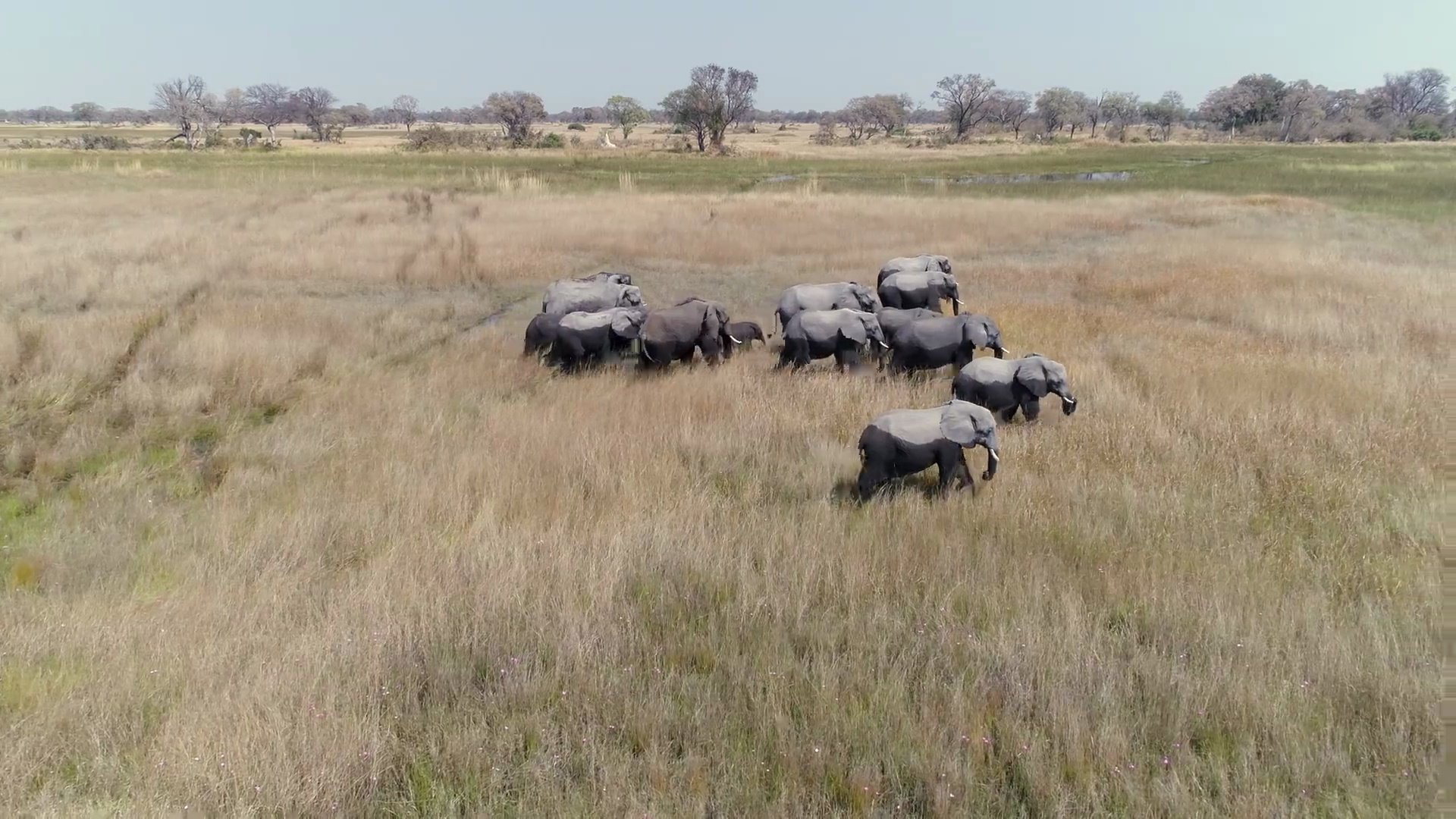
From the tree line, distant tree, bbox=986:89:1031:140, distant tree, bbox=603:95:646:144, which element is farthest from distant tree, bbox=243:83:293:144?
distant tree, bbox=986:89:1031:140

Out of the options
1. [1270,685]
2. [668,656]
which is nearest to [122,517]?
[668,656]

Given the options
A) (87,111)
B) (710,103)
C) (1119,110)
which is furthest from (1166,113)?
(87,111)

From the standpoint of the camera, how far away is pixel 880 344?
10.7 metres

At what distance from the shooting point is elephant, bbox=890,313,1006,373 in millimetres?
9891

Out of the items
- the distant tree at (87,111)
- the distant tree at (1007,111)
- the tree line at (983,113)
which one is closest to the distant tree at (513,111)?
the tree line at (983,113)

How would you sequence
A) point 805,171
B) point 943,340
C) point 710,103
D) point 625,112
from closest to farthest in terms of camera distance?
point 943,340, point 805,171, point 710,103, point 625,112

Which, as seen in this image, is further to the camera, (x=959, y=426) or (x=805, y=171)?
(x=805, y=171)

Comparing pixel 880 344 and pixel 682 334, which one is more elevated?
pixel 682 334

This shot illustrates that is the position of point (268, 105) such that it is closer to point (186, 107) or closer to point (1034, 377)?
point (186, 107)

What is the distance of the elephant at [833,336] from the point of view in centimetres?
1038

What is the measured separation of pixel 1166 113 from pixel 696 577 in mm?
123198

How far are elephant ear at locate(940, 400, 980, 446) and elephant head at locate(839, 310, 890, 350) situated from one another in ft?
12.9

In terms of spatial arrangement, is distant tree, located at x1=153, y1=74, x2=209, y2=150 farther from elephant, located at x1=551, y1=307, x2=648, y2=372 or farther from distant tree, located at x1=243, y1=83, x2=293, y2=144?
elephant, located at x1=551, y1=307, x2=648, y2=372

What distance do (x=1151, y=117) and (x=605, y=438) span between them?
5203 inches
